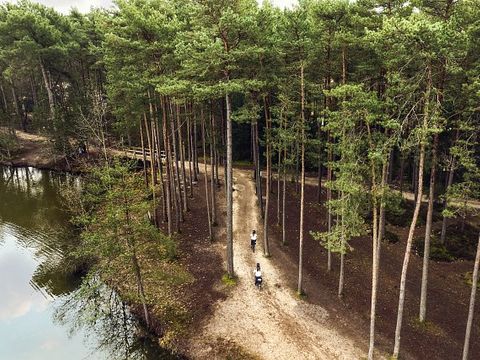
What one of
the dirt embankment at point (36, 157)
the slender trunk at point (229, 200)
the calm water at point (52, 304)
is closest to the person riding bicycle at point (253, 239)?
the slender trunk at point (229, 200)

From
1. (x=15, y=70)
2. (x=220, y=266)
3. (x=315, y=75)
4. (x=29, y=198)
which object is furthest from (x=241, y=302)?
(x=15, y=70)

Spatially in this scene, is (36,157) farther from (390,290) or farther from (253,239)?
(390,290)

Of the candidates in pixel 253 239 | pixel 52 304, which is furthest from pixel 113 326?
pixel 253 239

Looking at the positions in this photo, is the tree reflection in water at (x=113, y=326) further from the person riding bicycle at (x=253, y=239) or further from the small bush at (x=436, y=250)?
the small bush at (x=436, y=250)

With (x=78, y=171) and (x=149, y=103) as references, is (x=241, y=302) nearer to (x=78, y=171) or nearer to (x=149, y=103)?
(x=149, y=103)

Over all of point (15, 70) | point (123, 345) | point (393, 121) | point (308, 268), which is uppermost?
point (15, 70)

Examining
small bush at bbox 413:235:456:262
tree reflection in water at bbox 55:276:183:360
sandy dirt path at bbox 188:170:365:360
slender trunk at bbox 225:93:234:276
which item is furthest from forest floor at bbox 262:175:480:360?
tree reflection in water at bbox 55:276:183:360

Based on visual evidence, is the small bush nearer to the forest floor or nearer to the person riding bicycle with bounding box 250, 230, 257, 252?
the forest floor
